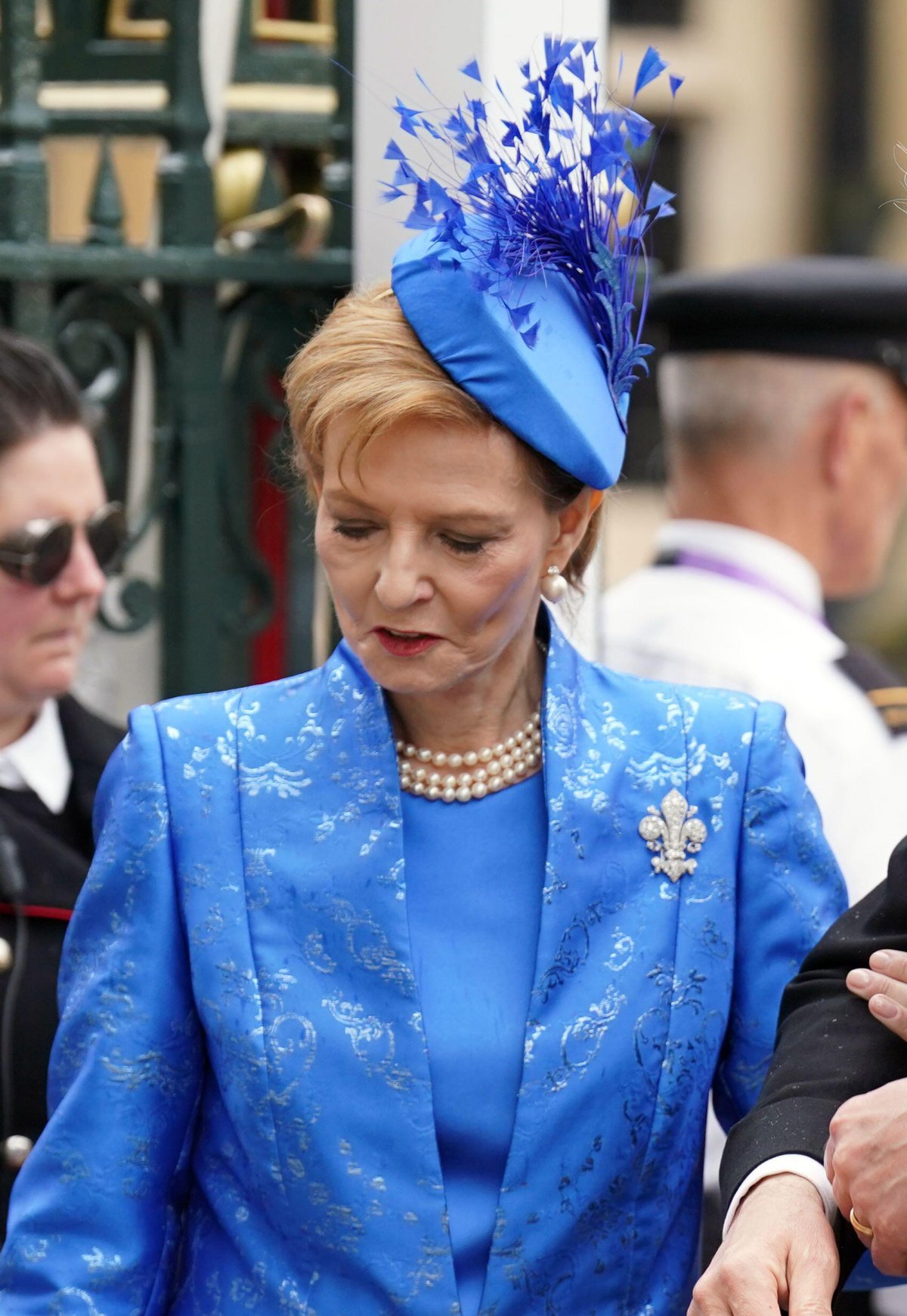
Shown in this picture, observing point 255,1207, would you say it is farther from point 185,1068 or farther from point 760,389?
point 760,389

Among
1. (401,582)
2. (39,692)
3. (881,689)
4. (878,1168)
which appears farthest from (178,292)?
(878,1168)

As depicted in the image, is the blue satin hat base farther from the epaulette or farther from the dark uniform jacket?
the epaulette

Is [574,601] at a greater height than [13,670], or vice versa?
[574,601]

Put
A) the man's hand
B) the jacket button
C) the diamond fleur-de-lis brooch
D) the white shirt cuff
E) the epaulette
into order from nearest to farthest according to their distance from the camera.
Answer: the man's hand, the white shirt cuff, the diamond fleur-de-lis brooch, the jacket button, the epaulette

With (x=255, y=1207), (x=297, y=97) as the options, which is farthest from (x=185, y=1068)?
(x=297, y=97)

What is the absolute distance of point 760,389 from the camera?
398 cm

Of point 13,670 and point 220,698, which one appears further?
point 13,670

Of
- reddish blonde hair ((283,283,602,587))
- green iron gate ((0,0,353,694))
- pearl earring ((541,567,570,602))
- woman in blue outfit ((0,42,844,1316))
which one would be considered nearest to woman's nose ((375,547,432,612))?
woman in blue outfit ((0,42,844,1316))

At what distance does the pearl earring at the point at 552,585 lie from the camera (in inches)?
88.1

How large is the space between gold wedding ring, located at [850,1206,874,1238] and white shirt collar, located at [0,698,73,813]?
4.65 ft

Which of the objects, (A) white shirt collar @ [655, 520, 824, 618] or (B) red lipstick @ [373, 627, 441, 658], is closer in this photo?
(B) red lipstick @ [373, 627, 441, 658]

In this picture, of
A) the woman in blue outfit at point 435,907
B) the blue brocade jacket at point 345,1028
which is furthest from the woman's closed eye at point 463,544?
the blue brocade jacket at point 345,1028

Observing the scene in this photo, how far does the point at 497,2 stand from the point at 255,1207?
1.84 m

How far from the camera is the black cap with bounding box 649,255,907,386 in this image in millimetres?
3943
